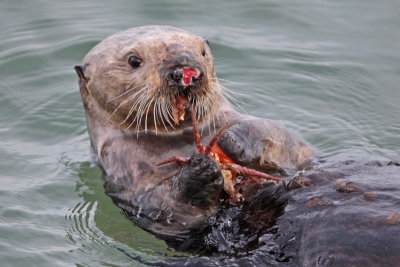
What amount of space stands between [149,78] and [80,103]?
290 centimetres

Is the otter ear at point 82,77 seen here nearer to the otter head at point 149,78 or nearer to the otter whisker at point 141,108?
the otter head at point 149,78

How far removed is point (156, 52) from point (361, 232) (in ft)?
7.53

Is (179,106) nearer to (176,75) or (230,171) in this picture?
(176,75)

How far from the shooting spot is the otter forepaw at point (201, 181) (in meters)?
4.43

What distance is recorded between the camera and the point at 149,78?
5.21m

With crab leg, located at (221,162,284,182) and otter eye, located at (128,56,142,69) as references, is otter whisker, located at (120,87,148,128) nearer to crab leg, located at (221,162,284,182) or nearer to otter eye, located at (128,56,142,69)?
otter eye, located at (128,56,142,69)

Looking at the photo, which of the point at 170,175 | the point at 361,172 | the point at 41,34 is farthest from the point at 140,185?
the point at 41,34

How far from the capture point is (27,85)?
830 cm

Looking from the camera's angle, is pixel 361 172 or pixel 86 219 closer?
pixel 361 172

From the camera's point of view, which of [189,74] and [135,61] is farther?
[135,61]

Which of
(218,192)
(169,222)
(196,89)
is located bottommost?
(169,222)

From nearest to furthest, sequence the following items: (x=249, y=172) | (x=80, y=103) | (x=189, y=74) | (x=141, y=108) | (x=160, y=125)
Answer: (x=249, y=172), (x=189, y=74), (x=141, y=108), (x=160, y=125), (x=80, y=103)

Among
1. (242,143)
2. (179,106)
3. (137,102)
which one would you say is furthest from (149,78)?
(242,143)

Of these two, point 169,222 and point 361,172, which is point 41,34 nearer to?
point 169,222
